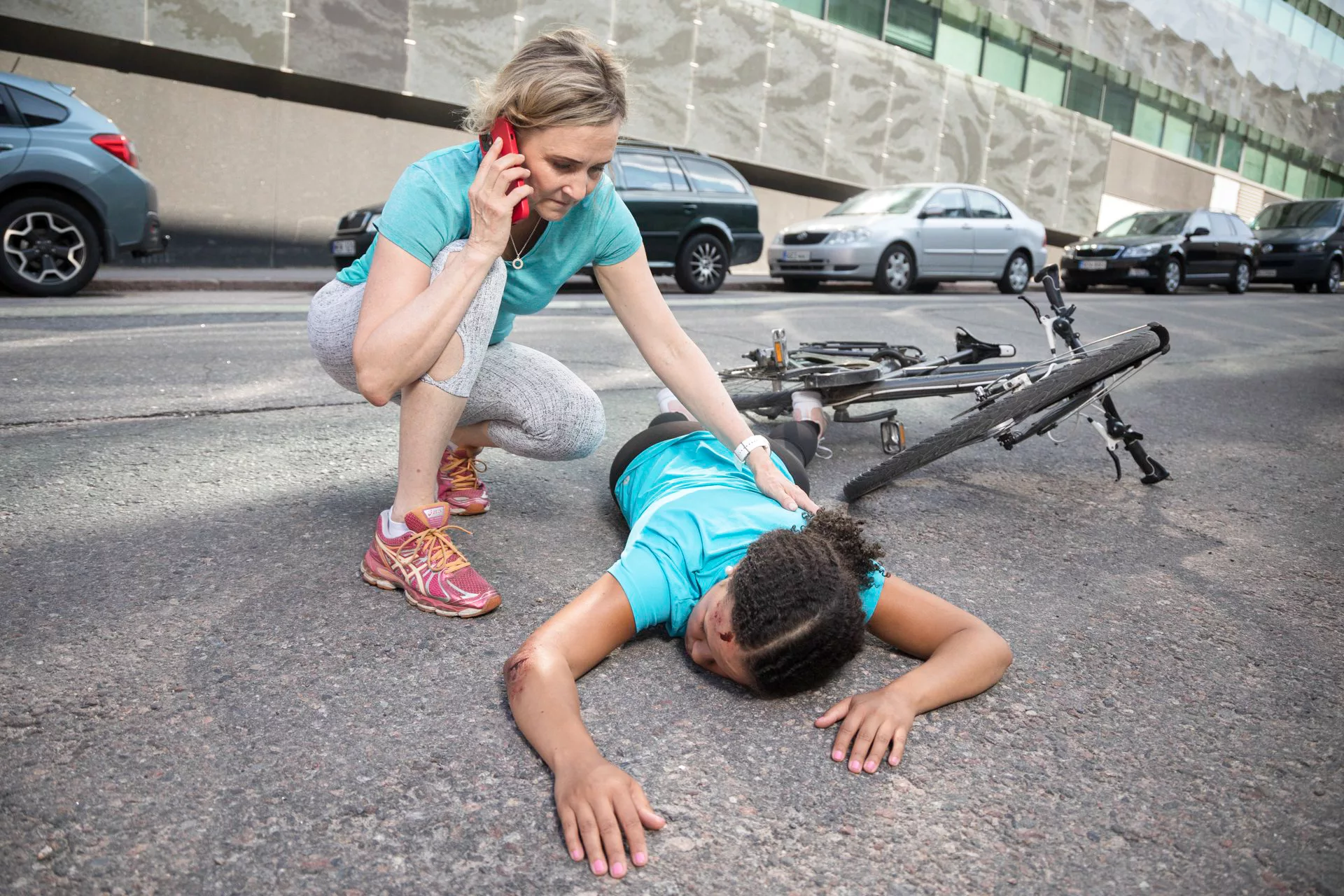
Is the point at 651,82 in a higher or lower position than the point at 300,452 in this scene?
higher

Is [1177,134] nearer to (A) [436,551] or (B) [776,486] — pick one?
(B) [776,486]

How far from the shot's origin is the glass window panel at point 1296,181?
3722cm

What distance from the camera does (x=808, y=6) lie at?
21.1 metres

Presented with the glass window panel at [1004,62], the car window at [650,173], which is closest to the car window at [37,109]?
the car window at [650,173]

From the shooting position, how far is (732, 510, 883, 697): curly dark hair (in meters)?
2.12

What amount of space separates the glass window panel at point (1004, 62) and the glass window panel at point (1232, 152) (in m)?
11.6

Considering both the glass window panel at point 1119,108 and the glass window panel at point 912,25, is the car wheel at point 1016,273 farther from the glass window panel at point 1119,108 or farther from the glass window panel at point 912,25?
the glass window panel at point 1119,108

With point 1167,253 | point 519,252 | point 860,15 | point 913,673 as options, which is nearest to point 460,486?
point 519,252

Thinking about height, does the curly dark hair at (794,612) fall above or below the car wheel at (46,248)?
below

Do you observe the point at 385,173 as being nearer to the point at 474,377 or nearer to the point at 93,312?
the point at 93,312

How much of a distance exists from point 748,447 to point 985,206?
46.1 ft

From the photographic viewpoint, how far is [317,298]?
317 cm

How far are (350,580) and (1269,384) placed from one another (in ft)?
23.2

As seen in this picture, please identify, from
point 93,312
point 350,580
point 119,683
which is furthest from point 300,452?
point 93,312
